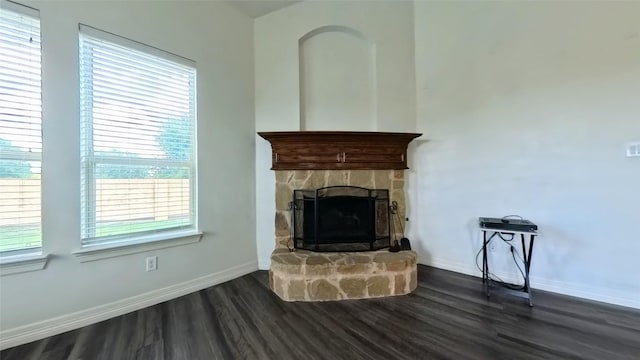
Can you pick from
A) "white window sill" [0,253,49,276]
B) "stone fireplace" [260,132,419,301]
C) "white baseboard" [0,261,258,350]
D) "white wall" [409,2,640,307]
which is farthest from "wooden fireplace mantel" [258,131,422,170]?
"white window sill" [0,253,49,276]

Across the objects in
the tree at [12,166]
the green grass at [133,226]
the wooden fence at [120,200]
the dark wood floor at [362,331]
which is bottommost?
the dark wood floor at [362,331]

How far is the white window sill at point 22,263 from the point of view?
176 centimetres

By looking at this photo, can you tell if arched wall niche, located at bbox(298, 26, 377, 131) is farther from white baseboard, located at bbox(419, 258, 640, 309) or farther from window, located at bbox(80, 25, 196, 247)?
white baseboard, located at bbox(419, 258, 640, 309)

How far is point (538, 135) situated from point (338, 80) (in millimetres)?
2131

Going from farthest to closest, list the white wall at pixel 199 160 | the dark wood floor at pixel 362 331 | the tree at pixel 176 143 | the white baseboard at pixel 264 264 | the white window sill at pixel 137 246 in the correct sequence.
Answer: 1. the white baseboard at pixel 264 264
2. the tree at pixel 176 143
3. the white window sill at pixel 137 246
4. the white wall at pixel 199 160
5. the dark wood floor at pixel 362 331

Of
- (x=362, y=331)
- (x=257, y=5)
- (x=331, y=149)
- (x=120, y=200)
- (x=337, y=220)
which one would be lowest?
(x=362, y=331)

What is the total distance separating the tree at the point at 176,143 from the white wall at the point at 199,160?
0.12m

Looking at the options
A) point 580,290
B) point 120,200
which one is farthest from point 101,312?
point 580,290

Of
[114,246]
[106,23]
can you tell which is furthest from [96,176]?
[106,23]

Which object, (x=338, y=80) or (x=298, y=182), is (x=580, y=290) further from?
(x=338, y=80)

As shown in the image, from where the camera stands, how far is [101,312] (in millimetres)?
2123

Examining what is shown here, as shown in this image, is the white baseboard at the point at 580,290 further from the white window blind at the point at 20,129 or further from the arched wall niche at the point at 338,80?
the white window blind at the point at 20,129

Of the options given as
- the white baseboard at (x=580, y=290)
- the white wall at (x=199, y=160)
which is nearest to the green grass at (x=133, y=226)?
the white wall at (x=199, y=160)

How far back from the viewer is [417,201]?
11.2 feet
